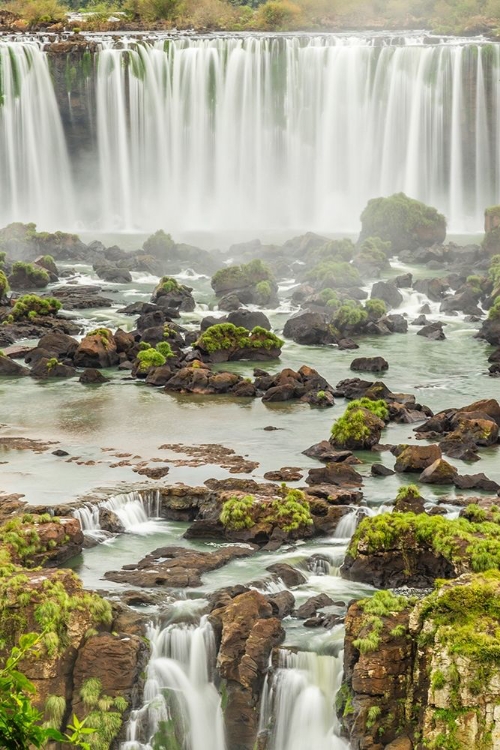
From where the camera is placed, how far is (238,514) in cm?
2142

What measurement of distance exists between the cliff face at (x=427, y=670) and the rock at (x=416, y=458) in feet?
28.3

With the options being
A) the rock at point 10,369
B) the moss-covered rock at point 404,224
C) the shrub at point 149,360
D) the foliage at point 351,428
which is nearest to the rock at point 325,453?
the foliage at point 351,428

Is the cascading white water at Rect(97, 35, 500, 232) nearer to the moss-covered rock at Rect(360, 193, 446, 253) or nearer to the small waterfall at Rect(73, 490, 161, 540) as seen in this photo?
the moss-covered rock at Rect(360, 193, 446, 253)

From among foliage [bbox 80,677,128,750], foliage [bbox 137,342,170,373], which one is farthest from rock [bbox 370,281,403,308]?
foliage [bbox 80,677,128,750]

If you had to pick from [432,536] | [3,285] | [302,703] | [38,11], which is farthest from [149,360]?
[38,11]

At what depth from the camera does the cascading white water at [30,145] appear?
60.9 meters

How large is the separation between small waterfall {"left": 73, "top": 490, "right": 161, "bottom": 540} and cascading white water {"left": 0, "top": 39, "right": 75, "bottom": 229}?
131ft

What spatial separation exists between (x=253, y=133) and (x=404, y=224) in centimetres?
1544

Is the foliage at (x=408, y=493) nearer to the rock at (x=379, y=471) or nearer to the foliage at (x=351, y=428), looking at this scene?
the rock at (x=379, y=471)

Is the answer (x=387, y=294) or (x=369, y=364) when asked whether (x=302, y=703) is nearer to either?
(x=369, y=364)

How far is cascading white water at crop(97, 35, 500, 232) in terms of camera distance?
199ft

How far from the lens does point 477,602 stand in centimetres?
1504

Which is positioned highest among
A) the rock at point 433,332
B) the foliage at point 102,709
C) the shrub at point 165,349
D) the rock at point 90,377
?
the foliage at point 102,709

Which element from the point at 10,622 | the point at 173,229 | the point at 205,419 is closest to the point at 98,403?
the point at 205,419
